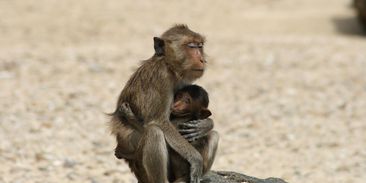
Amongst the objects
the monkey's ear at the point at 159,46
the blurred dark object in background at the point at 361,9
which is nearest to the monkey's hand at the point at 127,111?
the monkey's ear at the point at 159,46

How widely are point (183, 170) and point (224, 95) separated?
9.10 metres

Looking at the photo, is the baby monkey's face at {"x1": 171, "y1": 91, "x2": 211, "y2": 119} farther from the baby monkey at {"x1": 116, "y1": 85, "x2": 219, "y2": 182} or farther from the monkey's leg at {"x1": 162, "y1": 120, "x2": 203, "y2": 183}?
the monkey's leg at {"x1": 162, "y1": 120, "x2": 203, "y2": 183}

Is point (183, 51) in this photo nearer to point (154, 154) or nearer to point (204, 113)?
point (204, 113)

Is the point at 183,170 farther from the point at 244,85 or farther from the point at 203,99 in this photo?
the point at 244,85

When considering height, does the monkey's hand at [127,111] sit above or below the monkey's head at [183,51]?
below

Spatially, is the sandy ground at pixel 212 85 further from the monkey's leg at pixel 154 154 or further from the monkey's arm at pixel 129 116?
the monkey's leg at pixel 154 154

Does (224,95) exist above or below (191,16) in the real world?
below

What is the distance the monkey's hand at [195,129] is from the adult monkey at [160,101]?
15 cm

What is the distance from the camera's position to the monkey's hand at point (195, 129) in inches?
244

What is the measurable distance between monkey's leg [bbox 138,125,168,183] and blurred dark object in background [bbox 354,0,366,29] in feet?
61.5

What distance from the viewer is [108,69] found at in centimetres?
1678

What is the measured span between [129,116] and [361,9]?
18833 millimetres

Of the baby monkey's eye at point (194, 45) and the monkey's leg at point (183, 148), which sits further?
the baby monkey's eye at point (194, 45)

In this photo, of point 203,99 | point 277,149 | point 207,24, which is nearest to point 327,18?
point 207,24
